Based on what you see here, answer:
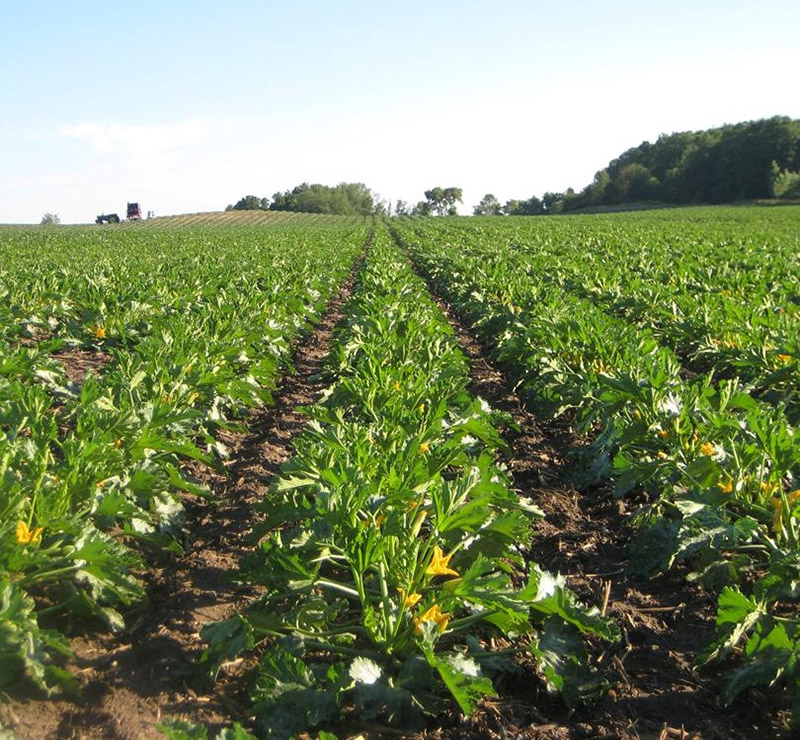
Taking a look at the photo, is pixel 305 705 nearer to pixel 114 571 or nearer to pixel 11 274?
pixel 114 571

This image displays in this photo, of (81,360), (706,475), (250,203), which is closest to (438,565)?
(706,475)

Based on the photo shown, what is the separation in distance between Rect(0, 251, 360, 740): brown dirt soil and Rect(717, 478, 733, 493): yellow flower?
240 centimetres

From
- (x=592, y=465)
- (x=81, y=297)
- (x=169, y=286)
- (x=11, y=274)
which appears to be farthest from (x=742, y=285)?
(x=11, y=274)

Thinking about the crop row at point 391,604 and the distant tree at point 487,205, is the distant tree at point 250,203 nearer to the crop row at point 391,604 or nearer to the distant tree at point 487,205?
the distant tree at point 487,205

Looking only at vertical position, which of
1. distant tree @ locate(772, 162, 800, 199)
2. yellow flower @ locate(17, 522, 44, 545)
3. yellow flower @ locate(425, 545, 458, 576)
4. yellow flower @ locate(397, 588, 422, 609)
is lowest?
yellow flower @ locate(397, 588, 422, 609)

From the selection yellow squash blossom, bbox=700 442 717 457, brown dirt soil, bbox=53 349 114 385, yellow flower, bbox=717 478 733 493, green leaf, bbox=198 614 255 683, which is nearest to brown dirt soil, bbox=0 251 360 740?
green leaf, bbox=198 614 255 683

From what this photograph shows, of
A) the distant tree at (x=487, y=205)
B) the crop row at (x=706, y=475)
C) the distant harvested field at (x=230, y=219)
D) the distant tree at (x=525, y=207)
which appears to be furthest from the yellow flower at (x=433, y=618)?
the distant tree at (x=487, y=205)

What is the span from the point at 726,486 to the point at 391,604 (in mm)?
1853

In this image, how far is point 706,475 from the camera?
3.43m

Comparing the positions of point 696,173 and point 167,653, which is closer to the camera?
point 167,653

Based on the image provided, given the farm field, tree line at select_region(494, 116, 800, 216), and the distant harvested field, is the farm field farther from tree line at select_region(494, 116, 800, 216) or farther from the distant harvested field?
tree line at select_region(494, 116, 800, 216)

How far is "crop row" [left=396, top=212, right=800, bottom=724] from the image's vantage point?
2.54 meters

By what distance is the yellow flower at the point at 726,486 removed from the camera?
3318 mm

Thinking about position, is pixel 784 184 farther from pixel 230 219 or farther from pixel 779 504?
pixel 779 504
